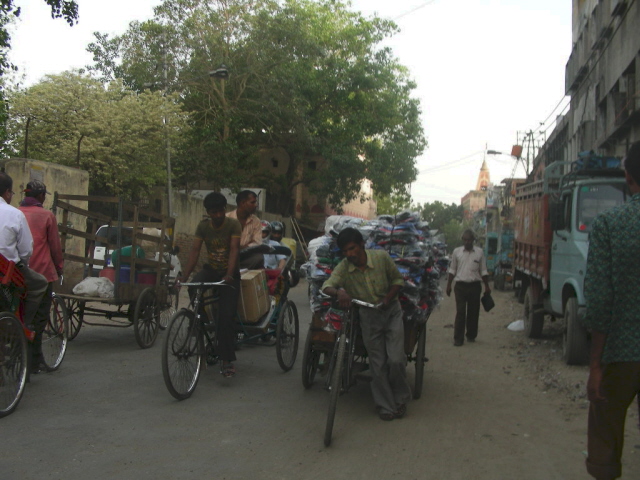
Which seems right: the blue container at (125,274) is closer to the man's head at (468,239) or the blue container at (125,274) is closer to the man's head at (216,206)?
the man's head at (216,206)

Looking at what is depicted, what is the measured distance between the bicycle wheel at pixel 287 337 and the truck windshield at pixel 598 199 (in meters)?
4.14

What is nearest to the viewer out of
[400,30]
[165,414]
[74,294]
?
[165,414]

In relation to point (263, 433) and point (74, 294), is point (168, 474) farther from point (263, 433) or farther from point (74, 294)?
point (74, 294)

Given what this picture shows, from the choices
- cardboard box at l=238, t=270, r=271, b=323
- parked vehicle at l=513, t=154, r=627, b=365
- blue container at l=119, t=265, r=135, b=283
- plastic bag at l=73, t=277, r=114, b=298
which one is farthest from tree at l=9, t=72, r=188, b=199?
cardboard box at l=238, t=270, r=271, b=323

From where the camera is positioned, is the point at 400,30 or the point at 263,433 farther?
the point at 400,30

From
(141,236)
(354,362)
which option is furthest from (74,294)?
(354,362)

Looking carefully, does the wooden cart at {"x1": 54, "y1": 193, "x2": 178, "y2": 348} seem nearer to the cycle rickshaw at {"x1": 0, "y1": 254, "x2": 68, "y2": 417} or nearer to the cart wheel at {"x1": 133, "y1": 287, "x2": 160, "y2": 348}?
the cart wheel at {"x1": 133, "y1": 287, "x2": 160, "y2": 348}

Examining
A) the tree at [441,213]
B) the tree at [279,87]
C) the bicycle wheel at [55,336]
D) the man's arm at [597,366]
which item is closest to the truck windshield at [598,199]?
the man's arm at [597,366]

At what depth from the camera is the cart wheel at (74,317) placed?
344 inches

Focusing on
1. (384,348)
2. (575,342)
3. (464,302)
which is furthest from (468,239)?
(384,348)

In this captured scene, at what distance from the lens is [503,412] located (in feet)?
20.0

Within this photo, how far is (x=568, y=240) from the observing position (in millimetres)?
9273

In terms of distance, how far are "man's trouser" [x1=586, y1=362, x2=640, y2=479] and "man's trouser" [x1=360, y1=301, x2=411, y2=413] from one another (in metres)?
2.39

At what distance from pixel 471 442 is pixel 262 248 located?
3.98 m
